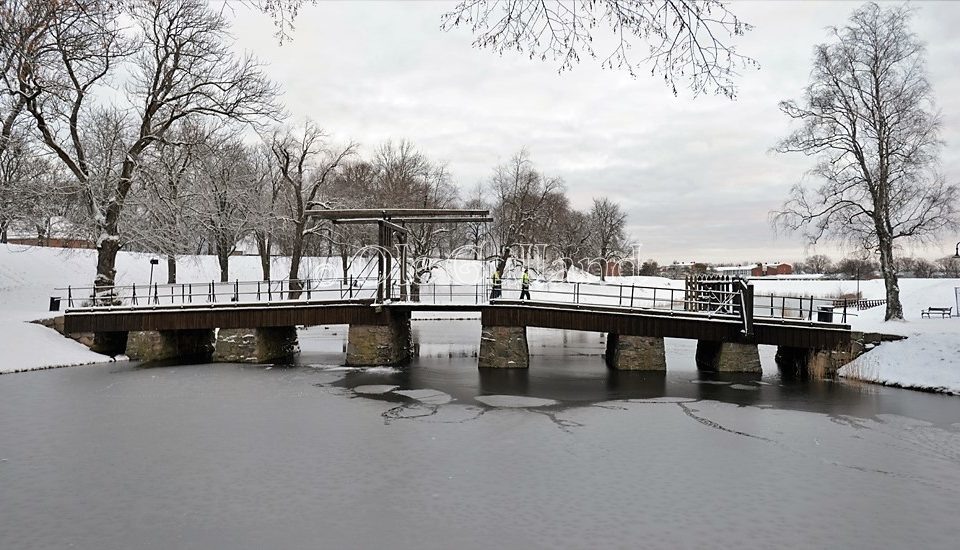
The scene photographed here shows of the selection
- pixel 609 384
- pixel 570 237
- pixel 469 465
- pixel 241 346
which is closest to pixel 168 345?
pixel 241 346

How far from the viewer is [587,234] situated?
2704 inches

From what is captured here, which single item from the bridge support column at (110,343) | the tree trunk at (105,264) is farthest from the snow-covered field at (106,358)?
the tree trunk at (105,264)

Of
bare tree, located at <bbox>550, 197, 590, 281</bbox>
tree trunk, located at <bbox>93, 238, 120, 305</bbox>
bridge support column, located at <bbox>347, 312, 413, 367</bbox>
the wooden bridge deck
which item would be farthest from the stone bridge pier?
bare tree, located at <bbox>550, 197, 590, 281</bbox>

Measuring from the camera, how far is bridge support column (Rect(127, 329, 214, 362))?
24.6 m

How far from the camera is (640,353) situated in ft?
73.7

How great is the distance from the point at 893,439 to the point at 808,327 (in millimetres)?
8572

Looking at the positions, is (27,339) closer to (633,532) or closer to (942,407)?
(633,532)

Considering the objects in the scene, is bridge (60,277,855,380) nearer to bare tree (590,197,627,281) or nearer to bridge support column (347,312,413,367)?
bridge support column (347,312,413,367)

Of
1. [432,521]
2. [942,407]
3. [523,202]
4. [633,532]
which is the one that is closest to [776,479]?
[633,532]

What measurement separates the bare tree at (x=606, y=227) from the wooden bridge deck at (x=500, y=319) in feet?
169

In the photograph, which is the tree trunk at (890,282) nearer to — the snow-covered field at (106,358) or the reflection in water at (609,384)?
the snow-covered field at (106,358)

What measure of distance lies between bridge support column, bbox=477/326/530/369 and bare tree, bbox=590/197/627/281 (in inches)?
2013

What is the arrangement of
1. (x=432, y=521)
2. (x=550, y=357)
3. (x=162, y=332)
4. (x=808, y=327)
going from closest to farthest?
(x=432, y=521) < (x=808, y=327) < (x=162, y=332) < (x=550, y=357)

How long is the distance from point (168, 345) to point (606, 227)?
61007 millimetres
